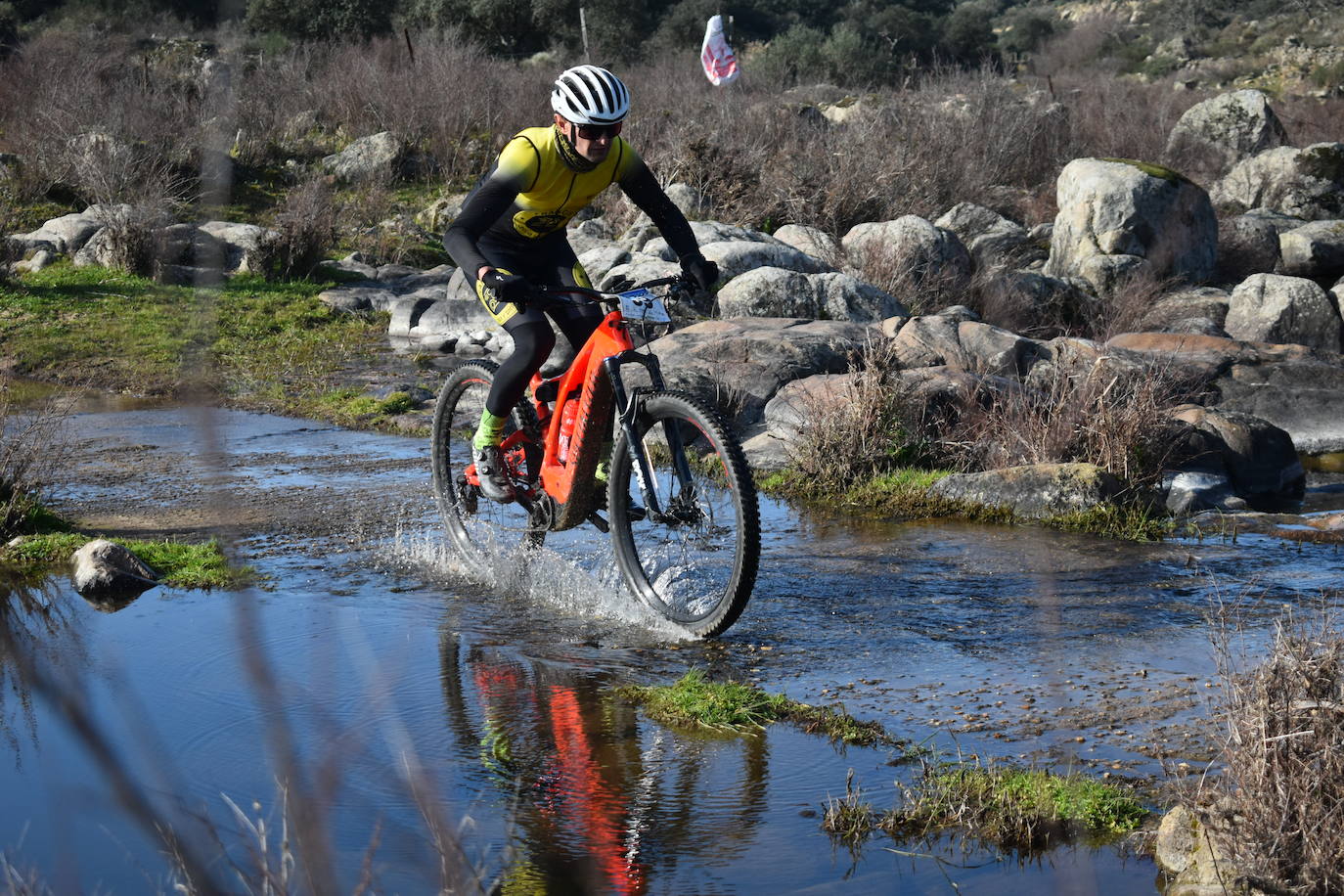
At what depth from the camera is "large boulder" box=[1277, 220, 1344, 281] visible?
19.0 metres

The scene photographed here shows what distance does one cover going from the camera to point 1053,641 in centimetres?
579

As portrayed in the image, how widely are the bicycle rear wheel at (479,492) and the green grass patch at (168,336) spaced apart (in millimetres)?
5079

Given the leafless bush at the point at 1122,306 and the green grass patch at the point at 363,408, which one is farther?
the leafless bush at the point at 1122,306

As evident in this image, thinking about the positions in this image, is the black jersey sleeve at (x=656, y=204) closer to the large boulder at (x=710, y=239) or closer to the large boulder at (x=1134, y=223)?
the large boulder at (x=710, y=239)

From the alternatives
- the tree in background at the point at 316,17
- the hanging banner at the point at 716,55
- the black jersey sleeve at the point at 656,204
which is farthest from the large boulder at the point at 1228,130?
the tree in background at the point at 316,17

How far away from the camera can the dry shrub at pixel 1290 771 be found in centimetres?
324

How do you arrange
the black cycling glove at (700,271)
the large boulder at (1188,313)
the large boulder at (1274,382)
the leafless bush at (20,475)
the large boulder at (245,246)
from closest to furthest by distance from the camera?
the black cycling glove at (700,271) < the leafless bush at (20,475) < the large boulder at (1274,382) < the large boulder at (1188,313) < the large boulder at (245,246)

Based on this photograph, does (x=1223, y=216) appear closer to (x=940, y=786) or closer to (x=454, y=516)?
(x=454, y=516)

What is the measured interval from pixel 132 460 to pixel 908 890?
26.7 ft

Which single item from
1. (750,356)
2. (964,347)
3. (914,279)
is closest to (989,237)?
(914,279)

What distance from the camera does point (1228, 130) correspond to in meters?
25.6

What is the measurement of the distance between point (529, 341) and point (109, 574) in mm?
2329

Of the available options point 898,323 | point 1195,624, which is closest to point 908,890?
point 1195,624

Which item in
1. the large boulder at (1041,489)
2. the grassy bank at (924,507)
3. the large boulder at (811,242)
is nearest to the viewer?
the grassy bank at (924,507)
